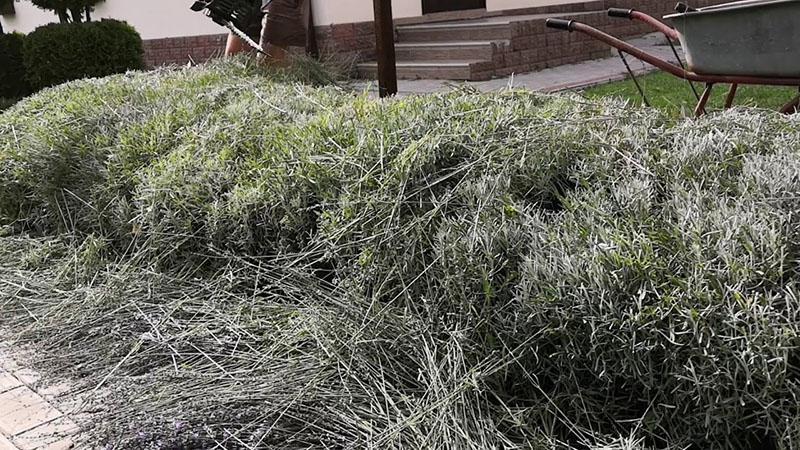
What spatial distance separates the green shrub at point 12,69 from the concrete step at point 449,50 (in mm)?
5162

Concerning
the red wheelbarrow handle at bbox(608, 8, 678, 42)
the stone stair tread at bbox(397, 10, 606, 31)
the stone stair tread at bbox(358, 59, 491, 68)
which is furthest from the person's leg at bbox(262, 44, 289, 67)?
the stone stair tread at bbox(397, 10, 606, 31)

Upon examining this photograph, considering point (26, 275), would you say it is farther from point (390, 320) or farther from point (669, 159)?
point (669, 159)

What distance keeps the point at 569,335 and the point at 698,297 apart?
1.06 feet

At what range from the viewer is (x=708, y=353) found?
5.42 ft

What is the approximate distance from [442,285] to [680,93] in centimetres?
578

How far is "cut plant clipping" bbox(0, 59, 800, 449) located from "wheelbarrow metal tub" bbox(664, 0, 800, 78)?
2.63 ft

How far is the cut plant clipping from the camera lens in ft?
5.69

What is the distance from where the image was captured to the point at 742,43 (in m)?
3.35

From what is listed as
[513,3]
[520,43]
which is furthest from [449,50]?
[513,3]

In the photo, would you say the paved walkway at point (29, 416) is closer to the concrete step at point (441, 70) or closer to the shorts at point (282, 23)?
→ the shorts at point (282, 23)

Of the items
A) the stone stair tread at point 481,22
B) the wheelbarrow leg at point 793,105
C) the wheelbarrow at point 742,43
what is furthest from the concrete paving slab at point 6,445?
the stone stair tread at point 481,22

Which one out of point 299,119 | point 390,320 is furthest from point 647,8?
point 390,320

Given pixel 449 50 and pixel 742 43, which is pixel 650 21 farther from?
pixel 449 50

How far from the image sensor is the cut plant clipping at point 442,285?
5.69ft
